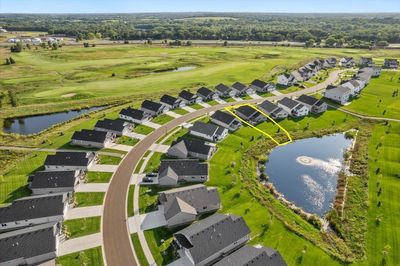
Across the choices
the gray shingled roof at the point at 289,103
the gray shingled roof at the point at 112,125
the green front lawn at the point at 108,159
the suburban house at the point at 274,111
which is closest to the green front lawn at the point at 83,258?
the green front lawn at the point at 108,159

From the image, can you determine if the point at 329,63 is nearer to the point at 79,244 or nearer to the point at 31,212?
the point at 79,244

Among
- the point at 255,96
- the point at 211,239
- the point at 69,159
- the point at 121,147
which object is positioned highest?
the point at 255,96

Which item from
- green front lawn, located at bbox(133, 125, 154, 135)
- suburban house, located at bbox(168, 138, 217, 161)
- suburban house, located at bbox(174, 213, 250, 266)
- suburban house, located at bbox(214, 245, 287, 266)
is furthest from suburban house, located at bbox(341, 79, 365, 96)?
suburban house, located at bbox(214, 245, 287, 266)

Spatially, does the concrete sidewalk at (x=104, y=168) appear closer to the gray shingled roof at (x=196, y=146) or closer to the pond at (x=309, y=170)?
the gray shingled roof at (x=196, y=146)

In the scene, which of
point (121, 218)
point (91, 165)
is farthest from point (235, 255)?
point (91, 165)

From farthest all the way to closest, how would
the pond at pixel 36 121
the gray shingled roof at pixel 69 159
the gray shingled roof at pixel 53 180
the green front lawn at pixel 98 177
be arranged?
the pond at pixel 36 121 < the gray shingled roof at pixel 69 159 < the green front lawn at pixel 98 177 < the gray shingled roof at pixel 53 180

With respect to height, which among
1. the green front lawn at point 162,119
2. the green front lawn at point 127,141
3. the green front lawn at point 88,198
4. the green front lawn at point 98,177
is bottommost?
the green front lawn at point 88,198

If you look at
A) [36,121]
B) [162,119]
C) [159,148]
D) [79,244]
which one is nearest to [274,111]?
[162,119]
